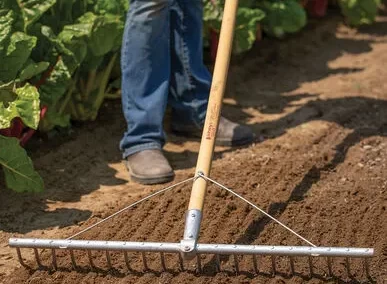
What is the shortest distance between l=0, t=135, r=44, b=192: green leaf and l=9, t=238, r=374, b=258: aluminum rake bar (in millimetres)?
653

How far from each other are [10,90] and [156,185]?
0.85m

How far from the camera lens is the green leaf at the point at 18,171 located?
4562 millimetres

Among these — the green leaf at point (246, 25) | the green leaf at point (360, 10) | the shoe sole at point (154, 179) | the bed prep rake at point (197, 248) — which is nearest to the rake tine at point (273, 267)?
the bed prep rake at point (197, 248)

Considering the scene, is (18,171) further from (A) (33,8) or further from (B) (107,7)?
(B) (107,7)

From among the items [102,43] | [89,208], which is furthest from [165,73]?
[89,208]

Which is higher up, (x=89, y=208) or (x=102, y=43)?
(x=102, y=43)

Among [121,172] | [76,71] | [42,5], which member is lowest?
[121,172]

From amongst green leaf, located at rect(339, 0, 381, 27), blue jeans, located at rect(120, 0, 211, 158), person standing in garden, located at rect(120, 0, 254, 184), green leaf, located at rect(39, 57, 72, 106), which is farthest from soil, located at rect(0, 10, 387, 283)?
green leaf, located at rect(339, 0, 381, 27)

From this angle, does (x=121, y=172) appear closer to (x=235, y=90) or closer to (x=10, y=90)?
(x=10, y=90)

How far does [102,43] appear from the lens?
5.32 m

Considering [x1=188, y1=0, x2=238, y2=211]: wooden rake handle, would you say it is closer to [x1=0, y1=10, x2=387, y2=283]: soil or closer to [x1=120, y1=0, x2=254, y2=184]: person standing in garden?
[x1=0, y1=10, x2=387, y2=283]: soil

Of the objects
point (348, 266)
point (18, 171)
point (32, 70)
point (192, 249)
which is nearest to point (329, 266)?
point (348, 266)

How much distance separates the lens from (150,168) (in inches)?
198

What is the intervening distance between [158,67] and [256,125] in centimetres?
97
